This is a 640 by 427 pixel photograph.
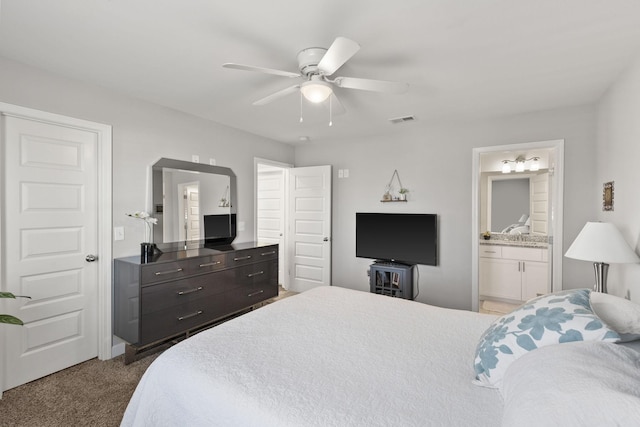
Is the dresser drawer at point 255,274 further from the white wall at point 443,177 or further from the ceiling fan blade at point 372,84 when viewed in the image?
the ceiling fan blade at point 372,84

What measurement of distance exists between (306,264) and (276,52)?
3.43 m

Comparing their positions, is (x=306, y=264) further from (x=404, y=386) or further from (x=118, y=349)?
(x=404, y=386)

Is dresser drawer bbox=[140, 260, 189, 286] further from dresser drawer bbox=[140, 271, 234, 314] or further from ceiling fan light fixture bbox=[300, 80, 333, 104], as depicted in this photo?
ceiling fan light fixture bbox=[300, 80, 333, 104]

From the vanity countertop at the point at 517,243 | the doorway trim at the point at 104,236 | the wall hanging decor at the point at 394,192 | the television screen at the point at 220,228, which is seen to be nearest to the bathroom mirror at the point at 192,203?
the television screen at the point at 220,228

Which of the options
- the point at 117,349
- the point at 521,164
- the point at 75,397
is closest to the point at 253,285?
the point at 117,349

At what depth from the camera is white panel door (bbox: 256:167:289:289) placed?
530 cm

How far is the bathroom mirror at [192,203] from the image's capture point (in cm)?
328

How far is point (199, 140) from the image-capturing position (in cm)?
368

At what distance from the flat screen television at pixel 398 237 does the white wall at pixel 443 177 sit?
6.2 inches

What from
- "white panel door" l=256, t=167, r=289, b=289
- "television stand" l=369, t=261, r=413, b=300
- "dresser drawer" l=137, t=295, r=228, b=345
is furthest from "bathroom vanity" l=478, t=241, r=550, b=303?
"dresser drawer" l=137, t=295, r=228, b=345

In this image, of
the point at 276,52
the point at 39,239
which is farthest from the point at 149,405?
the point at 276,52

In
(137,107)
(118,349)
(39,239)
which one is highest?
(137,107)

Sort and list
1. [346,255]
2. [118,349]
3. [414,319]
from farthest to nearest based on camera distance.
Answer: [346,255] → [118,349] → [414,319]

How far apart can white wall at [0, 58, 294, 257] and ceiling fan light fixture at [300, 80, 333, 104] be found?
1941mm
